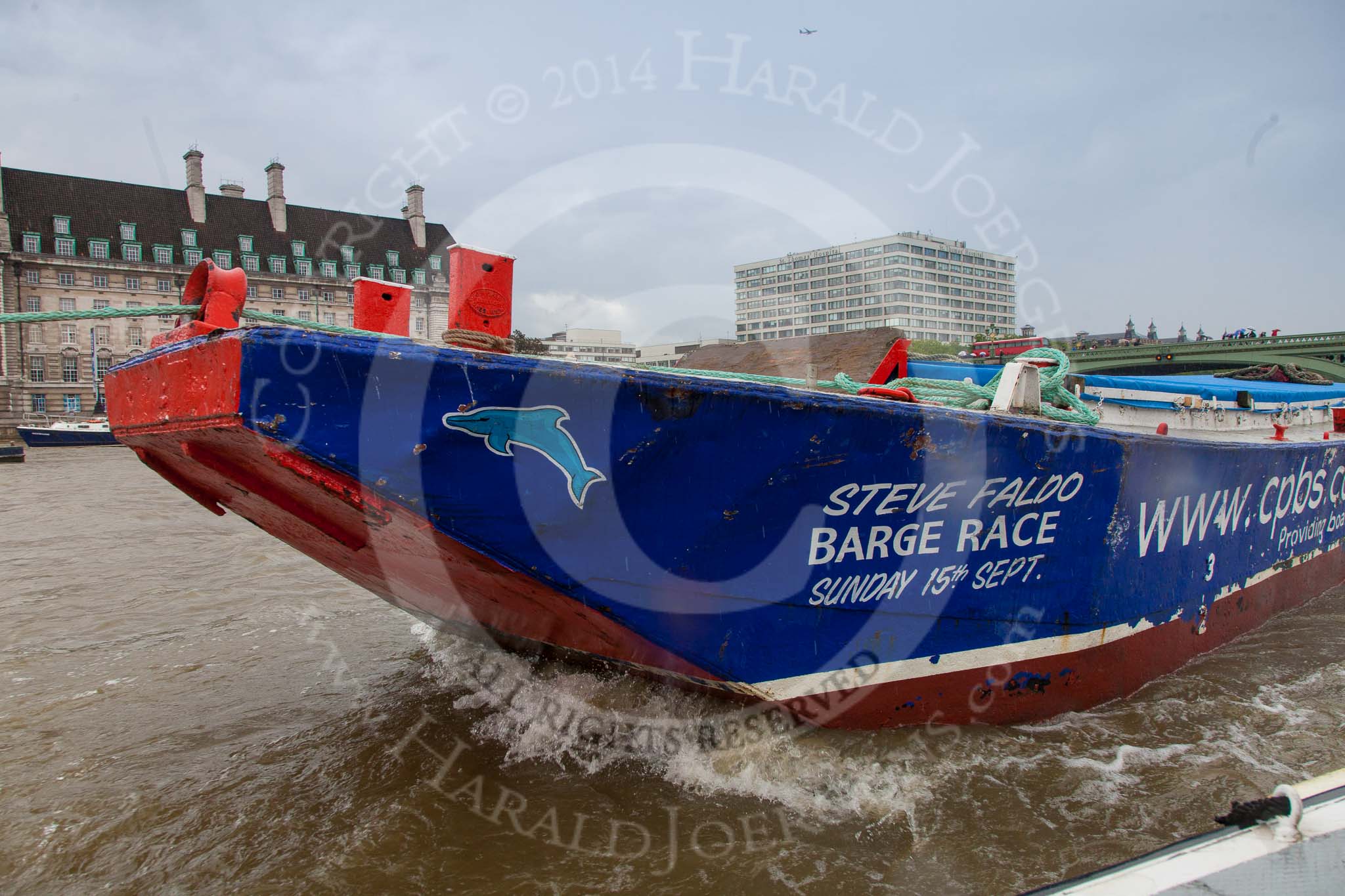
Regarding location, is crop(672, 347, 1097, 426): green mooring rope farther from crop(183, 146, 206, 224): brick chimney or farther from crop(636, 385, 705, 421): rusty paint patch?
crop(183, 146, 206, 224): brick chimney

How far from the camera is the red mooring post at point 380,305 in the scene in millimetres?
3123

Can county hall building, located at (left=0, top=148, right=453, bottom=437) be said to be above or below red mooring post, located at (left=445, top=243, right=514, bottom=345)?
above

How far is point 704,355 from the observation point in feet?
22.4

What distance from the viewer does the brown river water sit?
2.26m

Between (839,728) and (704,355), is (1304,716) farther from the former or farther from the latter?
(704,355)

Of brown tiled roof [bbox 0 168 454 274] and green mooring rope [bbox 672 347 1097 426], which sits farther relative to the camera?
brown tiled roof [bbox 0 168 454 274]

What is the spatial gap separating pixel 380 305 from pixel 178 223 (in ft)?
185

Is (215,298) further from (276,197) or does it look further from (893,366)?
(276,197)

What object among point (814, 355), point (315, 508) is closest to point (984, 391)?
point (814, 355)

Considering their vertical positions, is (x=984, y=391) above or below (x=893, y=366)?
below

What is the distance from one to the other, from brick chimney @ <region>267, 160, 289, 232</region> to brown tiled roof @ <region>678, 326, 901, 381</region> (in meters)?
46.3

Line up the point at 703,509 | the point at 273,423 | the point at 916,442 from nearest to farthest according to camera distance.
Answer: the point at 273,423
the point at 703,509
the point at 916,442

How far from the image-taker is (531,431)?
2.10 metres

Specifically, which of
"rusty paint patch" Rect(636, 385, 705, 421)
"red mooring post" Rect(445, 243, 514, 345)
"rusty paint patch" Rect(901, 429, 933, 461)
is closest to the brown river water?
"rusty paint patch" Rect(901, 429, 933, 461)
